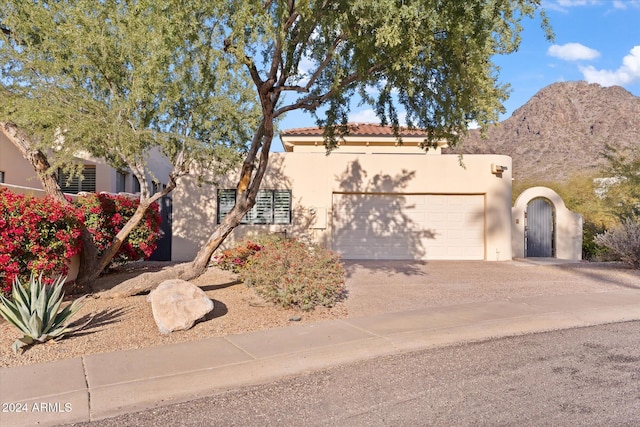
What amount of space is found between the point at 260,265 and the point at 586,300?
6281 mm

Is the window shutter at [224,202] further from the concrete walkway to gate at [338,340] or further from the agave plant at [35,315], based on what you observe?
the agave plant at [35,315]

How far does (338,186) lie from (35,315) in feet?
38.0

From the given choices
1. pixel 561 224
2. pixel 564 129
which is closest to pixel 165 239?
pixel 561 224

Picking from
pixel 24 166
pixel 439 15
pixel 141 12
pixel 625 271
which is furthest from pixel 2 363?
pixel 625 271

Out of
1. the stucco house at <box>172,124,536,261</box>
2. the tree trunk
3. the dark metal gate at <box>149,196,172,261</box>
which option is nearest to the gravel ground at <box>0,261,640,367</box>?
the tree trunk

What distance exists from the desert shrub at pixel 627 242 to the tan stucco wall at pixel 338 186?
3265 mm

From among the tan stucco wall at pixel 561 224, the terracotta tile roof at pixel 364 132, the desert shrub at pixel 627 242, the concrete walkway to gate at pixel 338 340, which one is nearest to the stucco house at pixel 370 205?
the tan stucco wall at pixel 561 224

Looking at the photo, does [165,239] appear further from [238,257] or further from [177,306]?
[177,306]

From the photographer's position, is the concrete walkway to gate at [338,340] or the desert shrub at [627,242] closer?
the concrete walkway to gate at [338,340]

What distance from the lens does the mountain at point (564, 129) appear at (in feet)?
140

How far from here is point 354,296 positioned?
10844 mm

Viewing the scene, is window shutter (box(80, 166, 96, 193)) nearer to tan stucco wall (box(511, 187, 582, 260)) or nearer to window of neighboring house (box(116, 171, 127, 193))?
window of neighboring house (box(116, 171, 127, 193))

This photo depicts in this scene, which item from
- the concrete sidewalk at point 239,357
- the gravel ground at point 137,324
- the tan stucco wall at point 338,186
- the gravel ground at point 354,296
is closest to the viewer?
the concrete sidewalk at point 239,357

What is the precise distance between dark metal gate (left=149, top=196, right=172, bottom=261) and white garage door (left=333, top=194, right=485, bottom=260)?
209 inches
